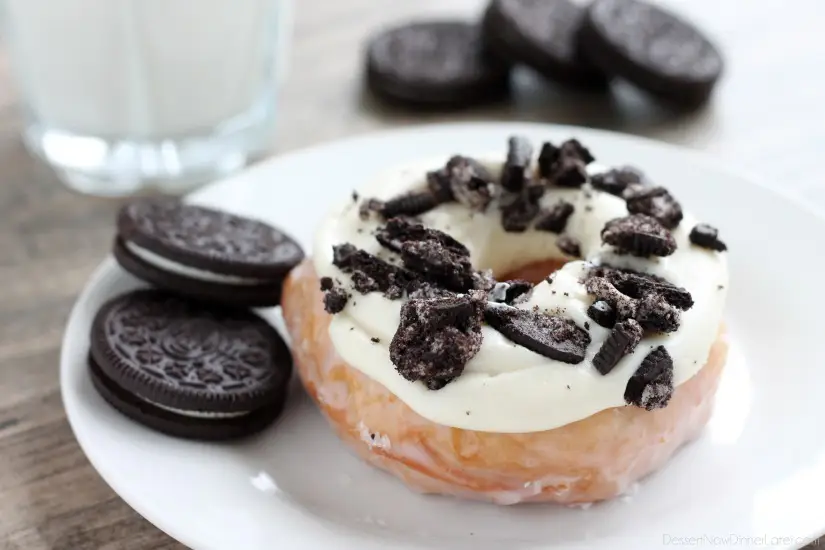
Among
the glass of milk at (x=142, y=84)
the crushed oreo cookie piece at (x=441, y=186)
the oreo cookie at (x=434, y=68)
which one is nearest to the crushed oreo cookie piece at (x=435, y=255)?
the crushed oreo cookie piece at (x=441, y=186)

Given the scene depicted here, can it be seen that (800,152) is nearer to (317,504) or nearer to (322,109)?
(322,109)

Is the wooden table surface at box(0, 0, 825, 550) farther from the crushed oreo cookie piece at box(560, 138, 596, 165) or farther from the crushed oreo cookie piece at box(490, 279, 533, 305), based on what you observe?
the crushed oreo cookie piece at box(560, 138, 596, 165)

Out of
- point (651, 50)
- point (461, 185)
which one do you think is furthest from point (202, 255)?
point (651, 50)

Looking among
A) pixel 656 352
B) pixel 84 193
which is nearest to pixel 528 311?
pixel 656 352

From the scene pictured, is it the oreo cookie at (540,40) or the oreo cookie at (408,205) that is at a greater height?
the oreo cookie at (408,205)

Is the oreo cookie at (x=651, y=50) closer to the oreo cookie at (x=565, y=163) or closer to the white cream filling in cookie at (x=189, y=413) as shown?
the oreo cookie at (x=565, y=163)

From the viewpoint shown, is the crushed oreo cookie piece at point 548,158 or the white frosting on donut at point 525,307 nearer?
the white frosting on donut at point 525,307

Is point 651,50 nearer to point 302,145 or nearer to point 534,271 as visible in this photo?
point 302,145

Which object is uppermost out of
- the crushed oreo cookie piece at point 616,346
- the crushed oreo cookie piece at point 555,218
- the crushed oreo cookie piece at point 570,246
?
the crushed oreo cookie piece at point 616,346
